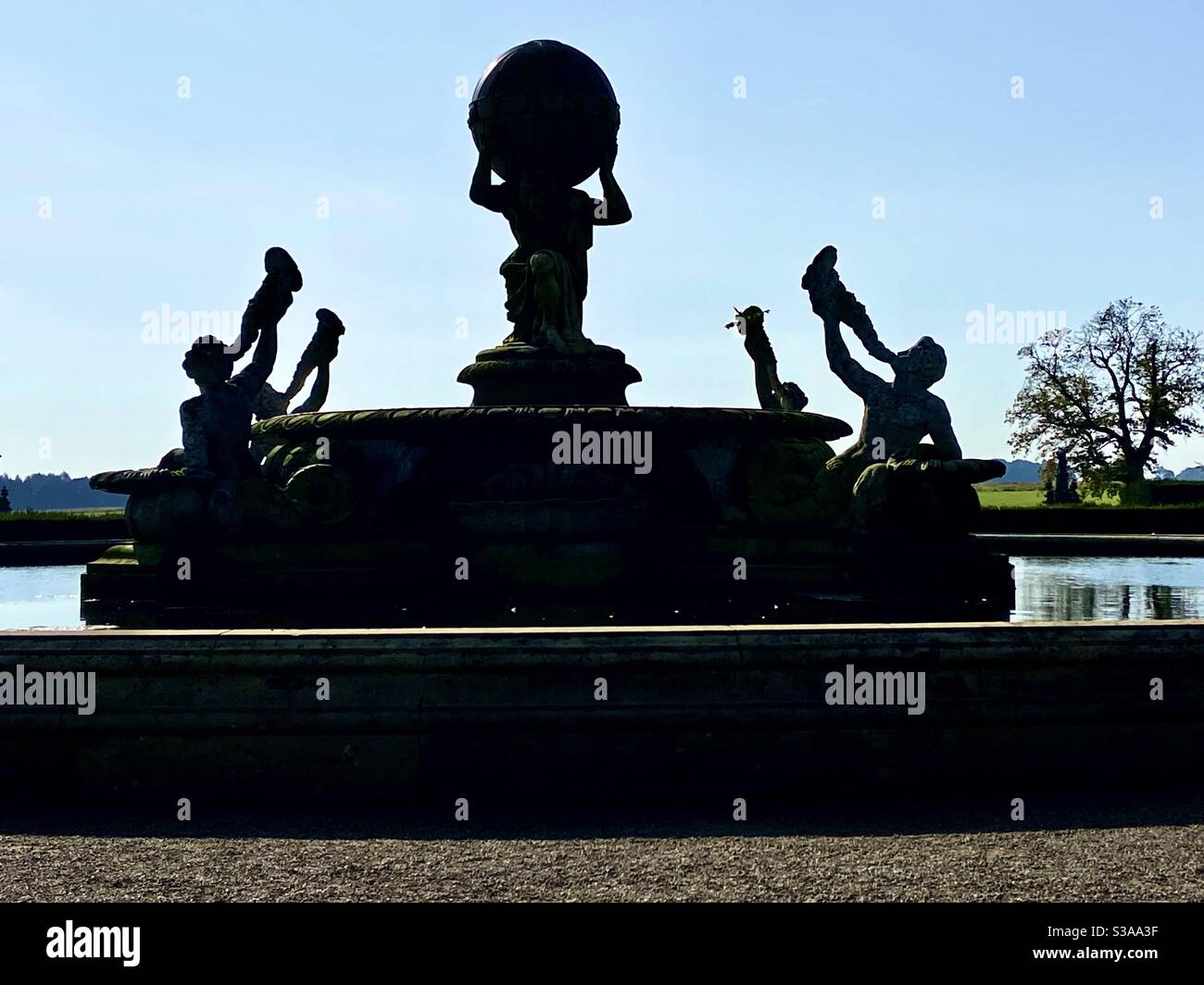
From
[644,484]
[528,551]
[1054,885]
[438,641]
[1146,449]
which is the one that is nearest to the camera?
[1054,885]

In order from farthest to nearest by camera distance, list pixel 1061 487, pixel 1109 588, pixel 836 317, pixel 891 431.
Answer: pixel 1061 487, pixel 1109 588, pixel 836 317, pixel 891 431

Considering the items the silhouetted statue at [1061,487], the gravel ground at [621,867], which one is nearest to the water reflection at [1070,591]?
the gravel ground at [621,867]

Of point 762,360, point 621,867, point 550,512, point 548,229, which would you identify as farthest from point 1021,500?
point 621,867

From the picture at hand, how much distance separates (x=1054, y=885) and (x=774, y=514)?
6220mm

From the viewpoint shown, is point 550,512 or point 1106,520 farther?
point 1106,520

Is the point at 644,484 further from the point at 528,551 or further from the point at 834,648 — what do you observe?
the point at 834,648

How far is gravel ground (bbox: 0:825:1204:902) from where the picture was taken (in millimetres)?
4824

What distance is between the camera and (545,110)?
13.0m

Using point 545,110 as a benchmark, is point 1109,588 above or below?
below

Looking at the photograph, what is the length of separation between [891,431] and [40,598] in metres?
7.31

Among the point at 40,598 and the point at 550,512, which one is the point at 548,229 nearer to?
the point at 550,512

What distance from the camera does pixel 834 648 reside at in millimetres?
6051

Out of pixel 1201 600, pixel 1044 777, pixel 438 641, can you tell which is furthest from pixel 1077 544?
pixel 438 641

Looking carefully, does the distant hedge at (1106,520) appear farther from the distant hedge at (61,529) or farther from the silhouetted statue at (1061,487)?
the silhouetted statue at (1061,487)
